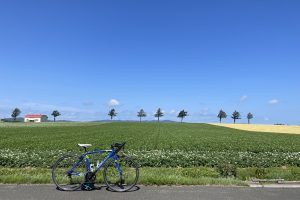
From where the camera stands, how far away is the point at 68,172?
8.80m

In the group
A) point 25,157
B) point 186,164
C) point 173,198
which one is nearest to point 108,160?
→ point 173,198

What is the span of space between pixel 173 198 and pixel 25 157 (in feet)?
34.1

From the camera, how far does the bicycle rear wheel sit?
855 cm

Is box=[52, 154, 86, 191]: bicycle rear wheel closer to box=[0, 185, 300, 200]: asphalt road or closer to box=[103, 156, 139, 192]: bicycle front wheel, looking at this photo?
box=[0, 185, 300, 200]: asphalt road

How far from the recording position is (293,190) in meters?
8.37

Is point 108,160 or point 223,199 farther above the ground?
point 108,160

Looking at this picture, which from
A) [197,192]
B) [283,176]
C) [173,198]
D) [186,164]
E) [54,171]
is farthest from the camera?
[186,164]

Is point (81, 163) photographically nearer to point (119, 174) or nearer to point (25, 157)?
point (119, 174)

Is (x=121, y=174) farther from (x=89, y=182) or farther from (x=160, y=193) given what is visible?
Answer: (x=160, y=193)

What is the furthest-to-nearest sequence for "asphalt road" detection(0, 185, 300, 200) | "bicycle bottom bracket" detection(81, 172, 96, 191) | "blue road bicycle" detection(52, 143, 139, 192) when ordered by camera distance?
1. "blue road bicycle" detection(52, 143, 139, 192)
2. "bicycle bottom bracket" detection(81, 172, 96, 191)
3. "asphalt road" detection(0, 185, 300, 200)

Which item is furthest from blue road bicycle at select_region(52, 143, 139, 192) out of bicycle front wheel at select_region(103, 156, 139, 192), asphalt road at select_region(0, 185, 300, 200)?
asphalt road at select_region(0, 185, 300, 200)

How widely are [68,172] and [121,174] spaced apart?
1.39 meters

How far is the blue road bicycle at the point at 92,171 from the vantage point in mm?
8484

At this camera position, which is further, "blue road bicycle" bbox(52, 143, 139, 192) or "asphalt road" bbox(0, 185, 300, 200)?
"blue road bicycle" bbox(52, 143, 139, 192)
